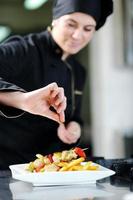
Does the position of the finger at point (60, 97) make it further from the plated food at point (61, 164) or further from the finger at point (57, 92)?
the plated food at point (61, 164)

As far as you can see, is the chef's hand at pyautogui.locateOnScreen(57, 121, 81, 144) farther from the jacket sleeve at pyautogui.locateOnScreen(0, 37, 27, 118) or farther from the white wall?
the white wall

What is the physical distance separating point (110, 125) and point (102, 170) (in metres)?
3.09

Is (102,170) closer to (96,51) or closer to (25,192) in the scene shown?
(25,192)

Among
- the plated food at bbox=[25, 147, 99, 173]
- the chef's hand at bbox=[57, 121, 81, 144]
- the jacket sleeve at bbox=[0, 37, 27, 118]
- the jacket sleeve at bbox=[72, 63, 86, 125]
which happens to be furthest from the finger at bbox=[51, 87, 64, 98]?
the jacket sleeve at bbox=[72, 63, 86, 125]

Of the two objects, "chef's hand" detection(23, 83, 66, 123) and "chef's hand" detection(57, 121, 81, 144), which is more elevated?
"chef's hand" detection(23, 83, 66, 123)

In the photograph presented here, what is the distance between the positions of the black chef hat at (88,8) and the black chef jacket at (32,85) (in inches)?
4.6

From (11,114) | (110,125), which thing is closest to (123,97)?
(110,125)

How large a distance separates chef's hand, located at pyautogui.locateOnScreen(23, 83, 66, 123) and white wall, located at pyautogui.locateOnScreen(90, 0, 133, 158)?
9.70 ft

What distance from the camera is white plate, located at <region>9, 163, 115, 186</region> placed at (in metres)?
1.19

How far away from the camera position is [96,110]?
4.57 m

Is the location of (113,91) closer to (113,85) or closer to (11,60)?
(113,85)

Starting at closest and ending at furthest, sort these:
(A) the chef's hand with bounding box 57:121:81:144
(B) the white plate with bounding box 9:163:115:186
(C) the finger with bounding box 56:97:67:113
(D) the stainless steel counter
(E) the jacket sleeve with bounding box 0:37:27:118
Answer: (D) the stainless steel counter, (B) the white plate with bounding box 9:163:115:186, (C) the finger with bounding box 56:97:67:113, (E) the jacket sleeve with bounding box 0:37:27:118, (A) the chef's hand with bounding box 57:121:81:144

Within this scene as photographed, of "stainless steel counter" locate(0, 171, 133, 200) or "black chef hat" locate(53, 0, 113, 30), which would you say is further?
"black chef hat" locate(53, 0, 113, 30)

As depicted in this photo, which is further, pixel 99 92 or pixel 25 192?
pixel 99 92
